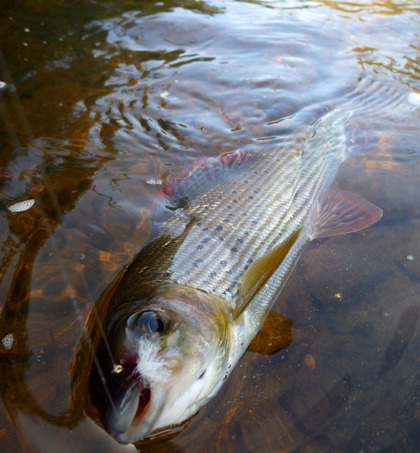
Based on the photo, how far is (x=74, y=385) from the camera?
2.27 meters

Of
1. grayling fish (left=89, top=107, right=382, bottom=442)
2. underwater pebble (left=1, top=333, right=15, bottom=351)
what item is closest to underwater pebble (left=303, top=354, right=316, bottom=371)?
grayling fish (left=89, top=107, right=382, bottom=442)

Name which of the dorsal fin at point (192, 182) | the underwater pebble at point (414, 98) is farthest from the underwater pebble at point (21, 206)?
the underwater pebble at point (414, 98)

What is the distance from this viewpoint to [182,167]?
408cm

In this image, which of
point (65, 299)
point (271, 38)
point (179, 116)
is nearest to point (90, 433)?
point (65, 299)

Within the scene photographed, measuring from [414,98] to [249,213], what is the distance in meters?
3.96

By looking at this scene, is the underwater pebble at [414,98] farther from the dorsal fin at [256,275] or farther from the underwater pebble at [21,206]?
the underwater pebble at [21,206]

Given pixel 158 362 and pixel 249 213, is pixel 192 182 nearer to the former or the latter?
pixel 249 213

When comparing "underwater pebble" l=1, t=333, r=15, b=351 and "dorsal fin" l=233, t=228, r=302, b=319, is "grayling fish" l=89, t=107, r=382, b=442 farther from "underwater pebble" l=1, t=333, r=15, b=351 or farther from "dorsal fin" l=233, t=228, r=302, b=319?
"underwater pebble" l=1, t=333, r=15, b=351

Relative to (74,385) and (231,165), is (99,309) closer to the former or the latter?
(74,385)

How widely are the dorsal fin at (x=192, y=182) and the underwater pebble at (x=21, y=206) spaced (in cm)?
109

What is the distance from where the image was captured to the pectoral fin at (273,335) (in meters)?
2.58

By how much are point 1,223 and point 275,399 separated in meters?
2.56

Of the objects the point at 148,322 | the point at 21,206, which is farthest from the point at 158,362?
the point at 21,206

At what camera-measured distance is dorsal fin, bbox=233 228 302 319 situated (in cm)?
251
